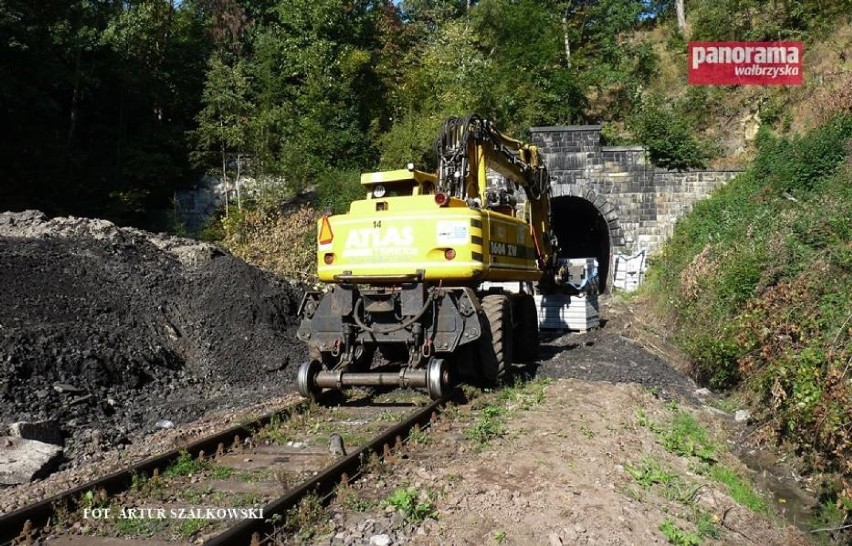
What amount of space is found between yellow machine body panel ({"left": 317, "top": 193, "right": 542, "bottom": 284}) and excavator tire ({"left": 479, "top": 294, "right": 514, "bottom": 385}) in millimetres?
371

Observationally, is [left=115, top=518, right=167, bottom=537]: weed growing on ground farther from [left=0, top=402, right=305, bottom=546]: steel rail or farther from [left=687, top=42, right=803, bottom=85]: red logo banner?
[left=687, top=42, right=803, bottom=85]: red logo banner

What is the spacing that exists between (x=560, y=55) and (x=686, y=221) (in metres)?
11.7

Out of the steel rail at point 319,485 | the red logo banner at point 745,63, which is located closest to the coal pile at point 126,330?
the steel rail at point 319,485

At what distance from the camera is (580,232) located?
90.6 ft

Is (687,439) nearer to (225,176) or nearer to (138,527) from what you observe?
(138,527)

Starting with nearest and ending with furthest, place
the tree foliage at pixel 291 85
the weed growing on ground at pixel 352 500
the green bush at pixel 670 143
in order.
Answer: the weed growing on ground at pixel 352 500
the green bush at pixel 670 143
the tree foliage at pixel 291 85

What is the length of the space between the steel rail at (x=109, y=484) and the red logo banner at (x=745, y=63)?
21021 millimetres

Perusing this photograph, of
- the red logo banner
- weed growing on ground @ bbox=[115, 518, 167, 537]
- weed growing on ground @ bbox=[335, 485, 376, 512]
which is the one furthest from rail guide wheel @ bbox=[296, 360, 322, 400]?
the red logo banner

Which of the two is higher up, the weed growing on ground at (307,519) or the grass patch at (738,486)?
the weed growing on ground at (307,519)

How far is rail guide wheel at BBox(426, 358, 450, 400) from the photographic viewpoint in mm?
7727

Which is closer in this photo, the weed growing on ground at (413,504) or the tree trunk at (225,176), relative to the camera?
the weed growing on ground at (413,504)

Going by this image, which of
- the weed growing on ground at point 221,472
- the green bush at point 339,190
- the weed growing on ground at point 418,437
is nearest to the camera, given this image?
the weed growing on ground at point 221,472

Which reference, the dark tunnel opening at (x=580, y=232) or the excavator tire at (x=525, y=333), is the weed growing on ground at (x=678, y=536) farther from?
the dark tunnel opening at (x=580, y=232)

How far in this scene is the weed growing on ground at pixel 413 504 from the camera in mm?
4743
